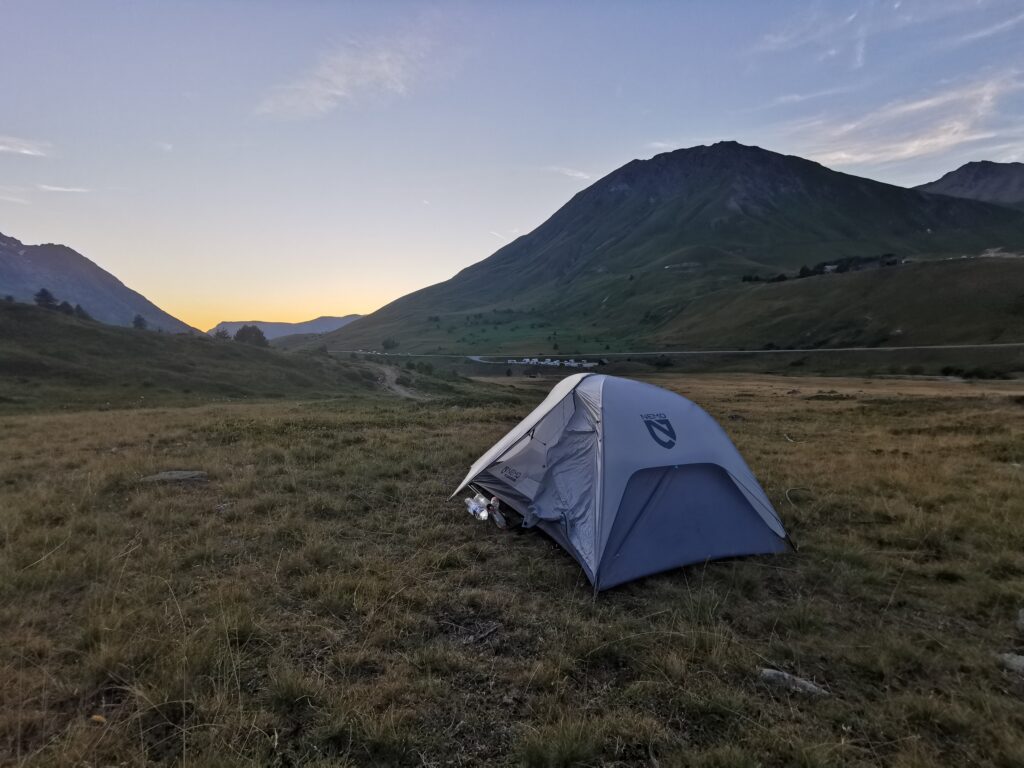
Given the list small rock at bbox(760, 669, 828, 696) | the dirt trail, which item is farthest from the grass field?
the dirt trail

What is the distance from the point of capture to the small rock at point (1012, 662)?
16.3 feet

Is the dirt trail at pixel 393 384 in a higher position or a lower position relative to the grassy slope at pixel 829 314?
lower

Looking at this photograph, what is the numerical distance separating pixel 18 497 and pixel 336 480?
515cm

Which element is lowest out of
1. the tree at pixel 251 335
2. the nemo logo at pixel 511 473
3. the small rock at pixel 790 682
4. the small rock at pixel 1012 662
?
the small rock at pixel 1012 662

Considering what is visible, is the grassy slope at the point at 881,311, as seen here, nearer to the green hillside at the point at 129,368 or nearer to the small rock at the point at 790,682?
the green hillside at the point at 129,368

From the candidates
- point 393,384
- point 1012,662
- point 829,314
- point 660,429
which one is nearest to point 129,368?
point 393,384

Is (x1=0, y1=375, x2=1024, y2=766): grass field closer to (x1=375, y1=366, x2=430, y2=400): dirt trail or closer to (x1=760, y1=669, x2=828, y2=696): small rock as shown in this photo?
(x1=760, y1=669, x2=828, y2=696): small rock

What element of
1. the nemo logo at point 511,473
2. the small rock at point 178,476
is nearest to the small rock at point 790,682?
the nemo logo at point 511,473

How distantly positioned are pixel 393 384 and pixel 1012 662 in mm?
64933

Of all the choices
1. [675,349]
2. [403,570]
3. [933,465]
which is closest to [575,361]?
[675,349]

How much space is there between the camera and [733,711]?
14.0 ft

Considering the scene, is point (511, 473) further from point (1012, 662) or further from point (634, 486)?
point (1012, 662)

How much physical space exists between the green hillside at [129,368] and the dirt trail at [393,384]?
216cm

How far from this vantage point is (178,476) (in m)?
10.7
